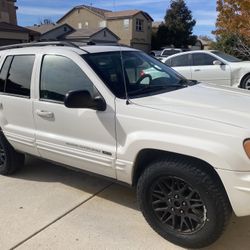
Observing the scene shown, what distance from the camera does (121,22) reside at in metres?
52.9

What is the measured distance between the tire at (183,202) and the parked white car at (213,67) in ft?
27.6

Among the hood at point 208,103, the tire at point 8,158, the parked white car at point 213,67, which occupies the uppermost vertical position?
the hood at point 208,103

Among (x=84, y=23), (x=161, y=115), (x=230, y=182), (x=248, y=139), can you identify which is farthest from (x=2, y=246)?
(x=84, y=23)

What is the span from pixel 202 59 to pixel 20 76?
846 centimetres

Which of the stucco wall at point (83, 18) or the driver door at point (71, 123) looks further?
the stucco wall at point (83, 18)

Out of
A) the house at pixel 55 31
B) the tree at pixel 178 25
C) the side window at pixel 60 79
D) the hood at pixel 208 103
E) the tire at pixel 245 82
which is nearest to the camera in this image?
the hood at pixel 208 103

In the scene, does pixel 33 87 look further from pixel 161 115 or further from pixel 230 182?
pixel 230 182

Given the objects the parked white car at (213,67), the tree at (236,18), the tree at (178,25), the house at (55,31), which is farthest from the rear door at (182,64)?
the tree at (178,25)

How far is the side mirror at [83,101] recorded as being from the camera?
344cm

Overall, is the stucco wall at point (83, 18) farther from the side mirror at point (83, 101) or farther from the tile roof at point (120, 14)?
the side mirror at point (83, 101)

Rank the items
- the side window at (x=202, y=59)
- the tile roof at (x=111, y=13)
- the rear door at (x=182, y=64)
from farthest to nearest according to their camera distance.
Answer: the tile roof at (x=111, y=13)
the rear door at (x=182, y=64)
the side window at (x=202, y=59)

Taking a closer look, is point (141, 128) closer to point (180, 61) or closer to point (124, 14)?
point (180, 61)

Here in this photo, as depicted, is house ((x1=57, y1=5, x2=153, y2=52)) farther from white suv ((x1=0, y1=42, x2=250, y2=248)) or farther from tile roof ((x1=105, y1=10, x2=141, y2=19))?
white suv ((x1=0, y1=42, x2=250, y2=248))

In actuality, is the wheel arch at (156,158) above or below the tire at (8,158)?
above
